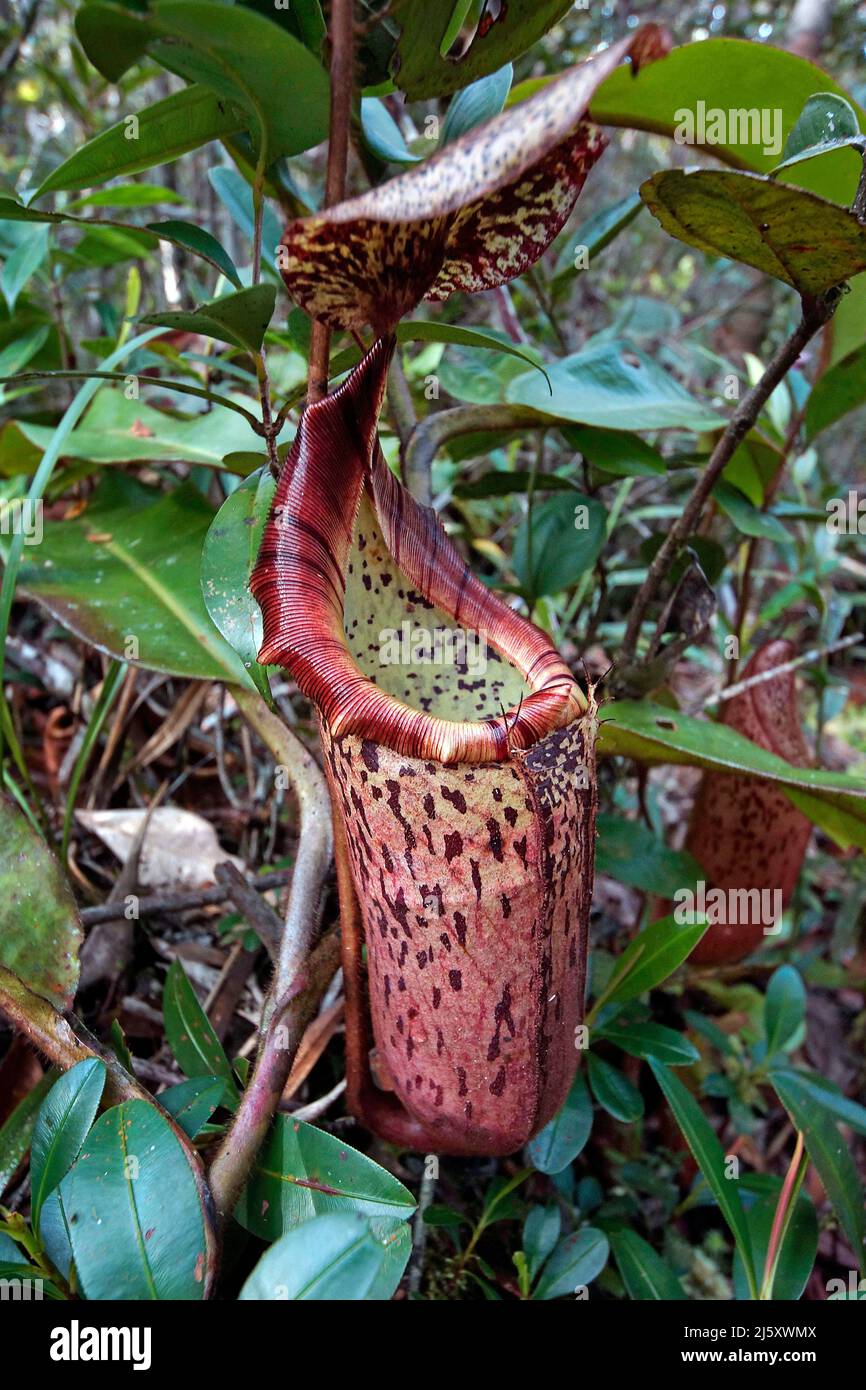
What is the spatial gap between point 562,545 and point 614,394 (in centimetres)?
23

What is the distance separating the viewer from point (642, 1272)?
A: 96 centimetres

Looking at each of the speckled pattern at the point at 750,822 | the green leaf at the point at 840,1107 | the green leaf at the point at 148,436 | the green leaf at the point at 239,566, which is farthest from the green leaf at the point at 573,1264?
the green leaf at the point at 148,436

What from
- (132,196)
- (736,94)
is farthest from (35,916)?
(736,94)

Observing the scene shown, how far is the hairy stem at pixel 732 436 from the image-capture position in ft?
2.72

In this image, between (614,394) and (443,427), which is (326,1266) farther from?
(614,394)

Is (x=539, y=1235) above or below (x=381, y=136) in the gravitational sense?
Result: below

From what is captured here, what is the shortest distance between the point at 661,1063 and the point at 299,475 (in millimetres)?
784

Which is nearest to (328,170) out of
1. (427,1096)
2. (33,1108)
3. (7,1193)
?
(427,1096)

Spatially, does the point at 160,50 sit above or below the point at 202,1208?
above

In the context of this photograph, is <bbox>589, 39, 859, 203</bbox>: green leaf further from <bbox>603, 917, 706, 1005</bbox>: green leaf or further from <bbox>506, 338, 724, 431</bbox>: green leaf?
<bbox>603, 917, 706, 1005</bbox>: green leaf

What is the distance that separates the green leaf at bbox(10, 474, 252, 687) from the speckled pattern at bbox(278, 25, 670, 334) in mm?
458

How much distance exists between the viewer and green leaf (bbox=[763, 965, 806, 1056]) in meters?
1.33
